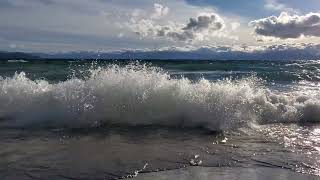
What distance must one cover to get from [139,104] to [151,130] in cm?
234

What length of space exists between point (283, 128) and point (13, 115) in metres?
8.72

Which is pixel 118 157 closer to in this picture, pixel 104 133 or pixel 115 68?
pixel 104 133

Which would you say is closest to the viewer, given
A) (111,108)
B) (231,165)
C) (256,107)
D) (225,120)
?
(231,165)

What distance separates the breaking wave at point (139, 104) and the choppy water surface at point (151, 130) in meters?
0.04

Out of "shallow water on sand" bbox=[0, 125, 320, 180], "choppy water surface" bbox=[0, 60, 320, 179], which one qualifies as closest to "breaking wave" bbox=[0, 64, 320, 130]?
"choppy water surface" bbox=[0, 60, 320, 179]

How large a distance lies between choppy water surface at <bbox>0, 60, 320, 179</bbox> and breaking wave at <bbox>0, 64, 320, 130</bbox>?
0.04 metres

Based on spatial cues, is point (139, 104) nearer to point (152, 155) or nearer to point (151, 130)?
point (151, 130)

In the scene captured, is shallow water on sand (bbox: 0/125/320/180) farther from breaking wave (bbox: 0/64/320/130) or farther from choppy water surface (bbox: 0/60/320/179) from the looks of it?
breaking wave (bbox: 0/64/320/130)

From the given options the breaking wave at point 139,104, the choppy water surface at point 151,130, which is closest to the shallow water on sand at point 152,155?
the choppy water surface at point 151,130

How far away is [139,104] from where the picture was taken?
14992mm

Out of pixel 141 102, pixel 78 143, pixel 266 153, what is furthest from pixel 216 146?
pixel 141 102

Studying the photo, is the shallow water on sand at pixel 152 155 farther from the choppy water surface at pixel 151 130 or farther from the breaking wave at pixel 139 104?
the breaking wave at pixel 139 104

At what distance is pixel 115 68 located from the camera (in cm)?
1658

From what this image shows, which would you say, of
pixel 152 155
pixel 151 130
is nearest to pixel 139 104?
pixel 151 130
